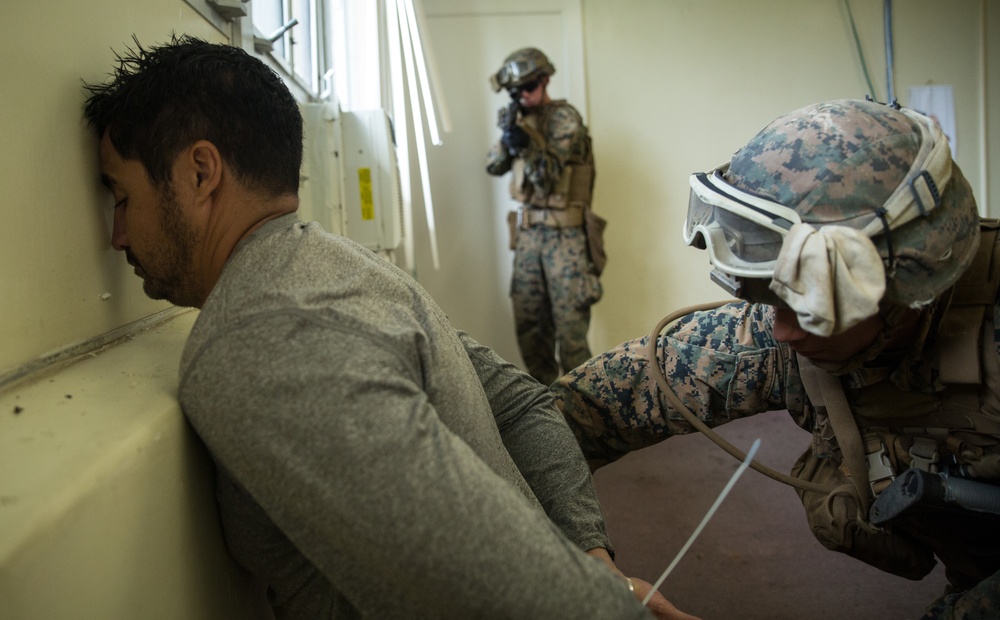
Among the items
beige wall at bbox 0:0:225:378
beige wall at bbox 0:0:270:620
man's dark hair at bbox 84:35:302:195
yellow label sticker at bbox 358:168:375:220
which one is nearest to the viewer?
beige wall at bbox 0:0:270:620

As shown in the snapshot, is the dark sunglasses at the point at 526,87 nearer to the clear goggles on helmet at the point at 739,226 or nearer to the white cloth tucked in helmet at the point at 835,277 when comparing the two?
the clear goggles on helmet at the point at 739,226

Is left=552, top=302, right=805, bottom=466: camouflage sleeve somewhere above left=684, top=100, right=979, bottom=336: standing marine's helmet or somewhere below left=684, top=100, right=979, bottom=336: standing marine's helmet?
below

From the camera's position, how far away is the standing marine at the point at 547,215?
A: 314 centimetres

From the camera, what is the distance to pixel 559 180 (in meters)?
3.17

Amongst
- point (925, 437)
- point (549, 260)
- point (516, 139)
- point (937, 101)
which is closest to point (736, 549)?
point (925, 437)

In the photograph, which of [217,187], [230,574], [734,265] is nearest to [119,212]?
[217,187]

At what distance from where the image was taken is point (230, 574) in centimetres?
74

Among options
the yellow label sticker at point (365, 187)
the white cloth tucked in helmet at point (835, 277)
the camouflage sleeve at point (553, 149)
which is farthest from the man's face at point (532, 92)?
the white cloth tucked in helmet at point (835, 277)

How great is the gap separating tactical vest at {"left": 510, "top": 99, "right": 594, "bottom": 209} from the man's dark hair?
2.41 meters

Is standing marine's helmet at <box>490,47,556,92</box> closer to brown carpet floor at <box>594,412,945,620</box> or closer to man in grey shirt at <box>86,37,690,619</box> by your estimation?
brown carpet floor at <box>594,412,945,620</box>

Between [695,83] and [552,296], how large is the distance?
5.04ft

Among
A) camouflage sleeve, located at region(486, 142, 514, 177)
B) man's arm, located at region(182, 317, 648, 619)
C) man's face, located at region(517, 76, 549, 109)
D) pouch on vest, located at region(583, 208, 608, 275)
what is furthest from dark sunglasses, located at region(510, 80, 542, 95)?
man's arm, located at region(182, 317, 648, 619)

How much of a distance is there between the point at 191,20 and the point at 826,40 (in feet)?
11.9

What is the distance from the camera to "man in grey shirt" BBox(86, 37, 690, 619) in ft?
1.78
